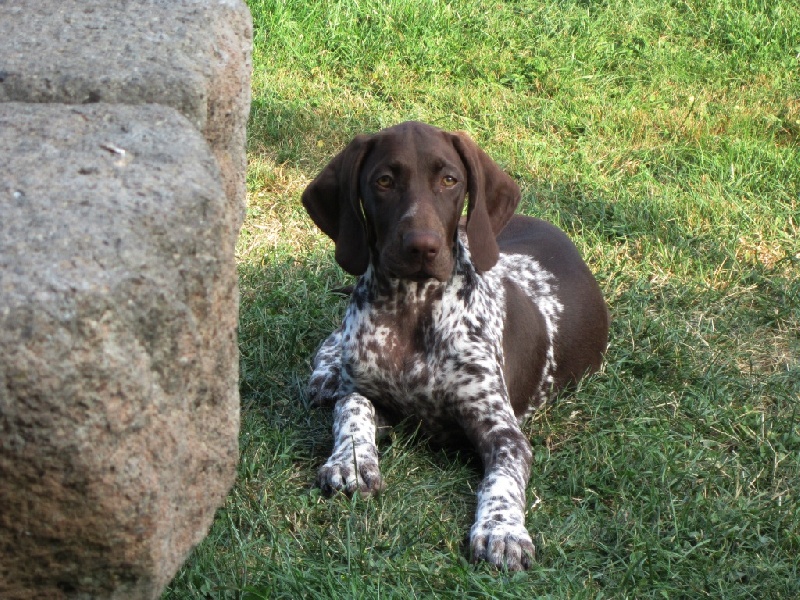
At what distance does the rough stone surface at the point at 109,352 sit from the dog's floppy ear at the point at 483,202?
1.69 meters

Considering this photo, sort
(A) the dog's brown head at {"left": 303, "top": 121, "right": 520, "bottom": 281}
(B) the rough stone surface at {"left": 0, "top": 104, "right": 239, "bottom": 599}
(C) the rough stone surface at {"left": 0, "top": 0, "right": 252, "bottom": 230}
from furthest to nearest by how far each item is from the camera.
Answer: (A) the dog's brown head at {"left": 303, "top": 121, "right": 520, "bottom": 281}
(C) the rough stone surface at {"left": 0, "top": 0, "right": 252, "bottom": 230}
(B) the rough stone surface at {"left": 0, "top": 104, "right": 239, "bottom": 599}

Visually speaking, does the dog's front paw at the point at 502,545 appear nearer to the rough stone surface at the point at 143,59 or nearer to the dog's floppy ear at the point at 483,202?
the dog's floppy ear at the point at 483,202

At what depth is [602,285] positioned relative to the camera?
221 inches

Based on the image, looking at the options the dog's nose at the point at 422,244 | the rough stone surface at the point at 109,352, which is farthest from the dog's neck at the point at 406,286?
the rough stone surface at the point at 109,352

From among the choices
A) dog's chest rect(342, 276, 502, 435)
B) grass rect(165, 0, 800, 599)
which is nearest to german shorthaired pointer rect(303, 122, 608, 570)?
dog's chest rect(342, 276, 502, 435)

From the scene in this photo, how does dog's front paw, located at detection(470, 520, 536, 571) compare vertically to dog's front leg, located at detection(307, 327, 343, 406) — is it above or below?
above

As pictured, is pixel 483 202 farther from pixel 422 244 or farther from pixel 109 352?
pixel 109 352

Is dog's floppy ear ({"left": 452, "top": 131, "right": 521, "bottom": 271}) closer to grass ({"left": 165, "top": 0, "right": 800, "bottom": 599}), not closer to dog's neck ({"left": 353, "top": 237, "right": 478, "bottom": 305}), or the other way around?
dog's neck ({"left": 353, "top": 237, "right": 478, "bottom": 305})

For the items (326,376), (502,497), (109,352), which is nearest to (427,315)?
(326,376)

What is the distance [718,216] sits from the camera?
6.25 m

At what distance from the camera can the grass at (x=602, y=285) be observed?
11.3 ft

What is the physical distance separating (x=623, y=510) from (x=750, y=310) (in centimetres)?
201

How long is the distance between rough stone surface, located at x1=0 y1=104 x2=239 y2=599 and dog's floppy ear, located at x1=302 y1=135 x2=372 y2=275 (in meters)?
1.54

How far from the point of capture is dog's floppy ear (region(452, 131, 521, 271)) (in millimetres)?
4199
